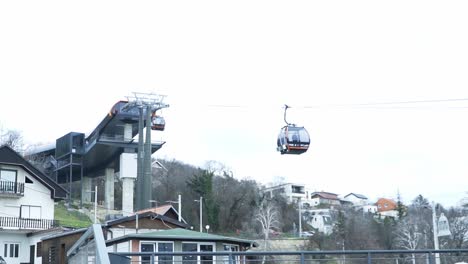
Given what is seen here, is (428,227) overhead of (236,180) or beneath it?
beneath

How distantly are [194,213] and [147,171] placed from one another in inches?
1021

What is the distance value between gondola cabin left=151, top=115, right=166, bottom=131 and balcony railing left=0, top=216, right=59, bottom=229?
20.3 meters

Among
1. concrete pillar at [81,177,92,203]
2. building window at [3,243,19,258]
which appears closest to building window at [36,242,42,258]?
building window at [3,243,19,258]

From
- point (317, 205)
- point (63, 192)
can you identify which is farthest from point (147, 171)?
point (317, 205)

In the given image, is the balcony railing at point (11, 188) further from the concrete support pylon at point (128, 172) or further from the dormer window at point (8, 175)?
the concrete support pylon at point (128, 172)

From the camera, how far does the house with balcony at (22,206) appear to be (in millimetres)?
53438

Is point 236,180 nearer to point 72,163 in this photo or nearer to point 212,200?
point 212,200

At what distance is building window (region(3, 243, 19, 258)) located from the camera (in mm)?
52562

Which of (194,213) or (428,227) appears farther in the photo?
(194,213)

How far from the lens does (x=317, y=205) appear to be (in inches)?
6122

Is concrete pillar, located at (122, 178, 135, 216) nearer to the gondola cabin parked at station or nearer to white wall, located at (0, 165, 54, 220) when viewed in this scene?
white wall, located at (0, 165, 54, 220)

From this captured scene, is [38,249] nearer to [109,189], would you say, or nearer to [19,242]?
[19,242]

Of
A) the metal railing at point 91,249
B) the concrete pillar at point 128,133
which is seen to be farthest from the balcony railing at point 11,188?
the metal railing at point 91,249

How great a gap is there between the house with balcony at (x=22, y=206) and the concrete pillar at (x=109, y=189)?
104ft
